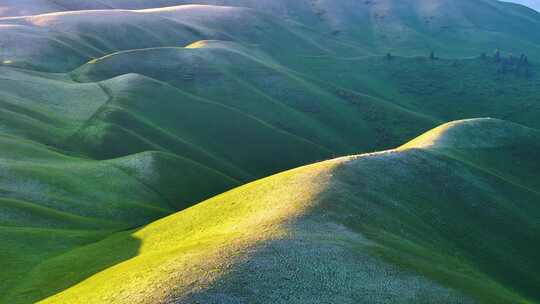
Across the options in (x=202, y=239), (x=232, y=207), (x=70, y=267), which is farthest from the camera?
(x=232, y=207)

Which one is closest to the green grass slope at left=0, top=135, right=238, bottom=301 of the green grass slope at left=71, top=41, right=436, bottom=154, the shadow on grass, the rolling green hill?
the rolling green hill

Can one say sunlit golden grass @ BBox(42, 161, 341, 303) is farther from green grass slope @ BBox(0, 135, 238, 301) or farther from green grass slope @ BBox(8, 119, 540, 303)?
green grass slope @ BBox(0, 135, 238, 301)

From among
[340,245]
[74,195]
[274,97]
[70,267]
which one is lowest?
[274,97]

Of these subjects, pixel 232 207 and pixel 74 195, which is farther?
pixel 74 195

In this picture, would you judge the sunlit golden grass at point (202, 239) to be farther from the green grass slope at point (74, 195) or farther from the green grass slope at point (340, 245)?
the green grass slope at point (74, 195)

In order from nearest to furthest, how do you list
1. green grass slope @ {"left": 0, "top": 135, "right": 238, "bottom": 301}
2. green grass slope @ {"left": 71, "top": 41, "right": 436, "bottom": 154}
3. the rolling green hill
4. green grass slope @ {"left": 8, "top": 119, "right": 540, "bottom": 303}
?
green grass slope @ {"left": 8, "top": 119, "right": 540, "bottom": 303} < the rolling green hill < green grass slope @ {"left": 0, "top": 135, "right": 238, "bottom": 301} < green grass slope @ {"left": 71, "top": 41, "right": 436, "bottom": 154}

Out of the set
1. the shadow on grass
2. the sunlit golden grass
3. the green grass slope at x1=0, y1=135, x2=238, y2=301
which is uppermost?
the sunlit golden grass

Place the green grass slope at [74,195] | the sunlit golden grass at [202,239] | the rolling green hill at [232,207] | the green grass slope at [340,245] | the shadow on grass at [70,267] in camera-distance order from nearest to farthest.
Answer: the sunlit golden grass at [202,239] → the green grass slope at [340,245] → the rolling green hill at [232,207] → the shadow on grass at [70,267] → the green grass slope at [74,195]

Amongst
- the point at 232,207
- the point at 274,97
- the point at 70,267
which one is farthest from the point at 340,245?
the point at 274,97

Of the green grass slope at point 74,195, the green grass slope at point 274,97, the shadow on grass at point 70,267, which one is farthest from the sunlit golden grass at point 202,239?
the green grass slope at point 274,97

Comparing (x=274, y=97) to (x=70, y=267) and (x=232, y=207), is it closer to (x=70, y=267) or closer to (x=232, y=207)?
(x=232, y=207)
